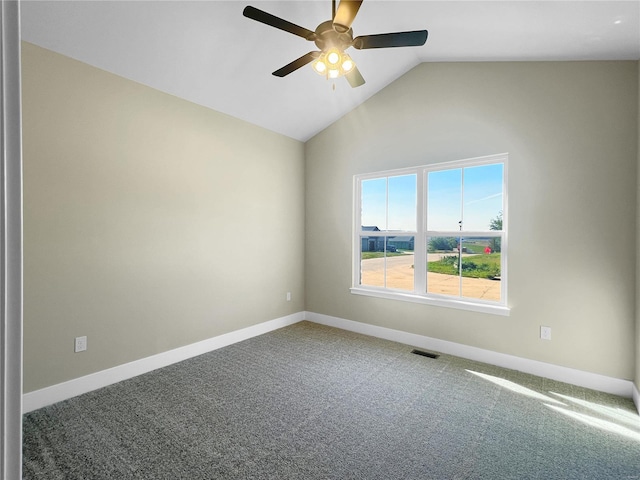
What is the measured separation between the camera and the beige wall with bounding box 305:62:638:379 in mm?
2658

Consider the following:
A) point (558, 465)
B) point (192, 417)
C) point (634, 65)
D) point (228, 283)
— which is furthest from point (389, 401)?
point (634, 65)

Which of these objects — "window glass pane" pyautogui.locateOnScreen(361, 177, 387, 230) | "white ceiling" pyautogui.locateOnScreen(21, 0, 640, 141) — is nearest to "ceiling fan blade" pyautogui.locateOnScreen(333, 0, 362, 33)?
"white ceiling" pyautogui.locateOnScreen(21, 0, 640, 141)

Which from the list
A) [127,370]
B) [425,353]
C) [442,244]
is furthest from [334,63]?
[127,370]

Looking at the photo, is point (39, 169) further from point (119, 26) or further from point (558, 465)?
point (558, 465)

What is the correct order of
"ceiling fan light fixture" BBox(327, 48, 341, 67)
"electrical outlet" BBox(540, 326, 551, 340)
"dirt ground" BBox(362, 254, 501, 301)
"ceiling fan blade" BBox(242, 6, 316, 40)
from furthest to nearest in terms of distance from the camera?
"dirt ground" BBox(362, 254, 501, 301)
"electrical outlet" BBox(540, 326, 551, 340)
"ceiling fan light fixture" BBox(327, 48, 341, 67)
"ceiling fan blade" BBox(242, 6, 316, 40)

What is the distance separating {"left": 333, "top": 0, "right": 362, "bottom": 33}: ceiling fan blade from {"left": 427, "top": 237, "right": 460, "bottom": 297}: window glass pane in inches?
95.2

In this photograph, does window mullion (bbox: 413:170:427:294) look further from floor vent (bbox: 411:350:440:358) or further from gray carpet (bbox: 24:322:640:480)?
gray carpet (bbox: 24:322:640:480)

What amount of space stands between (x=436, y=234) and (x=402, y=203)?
1.87ft

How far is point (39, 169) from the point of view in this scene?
2.39 m

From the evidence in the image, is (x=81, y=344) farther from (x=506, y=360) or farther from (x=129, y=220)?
(x=506, y=360)

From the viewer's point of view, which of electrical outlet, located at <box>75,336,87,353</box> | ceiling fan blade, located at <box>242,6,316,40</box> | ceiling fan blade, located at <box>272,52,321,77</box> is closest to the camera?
ceiling fan blade, located at <box>242,6,316,40</box>

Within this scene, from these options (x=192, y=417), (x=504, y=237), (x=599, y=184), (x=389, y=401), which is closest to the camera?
(x=192, y=417)

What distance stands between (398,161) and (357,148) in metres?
0.62

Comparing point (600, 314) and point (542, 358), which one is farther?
point (542, 358)
